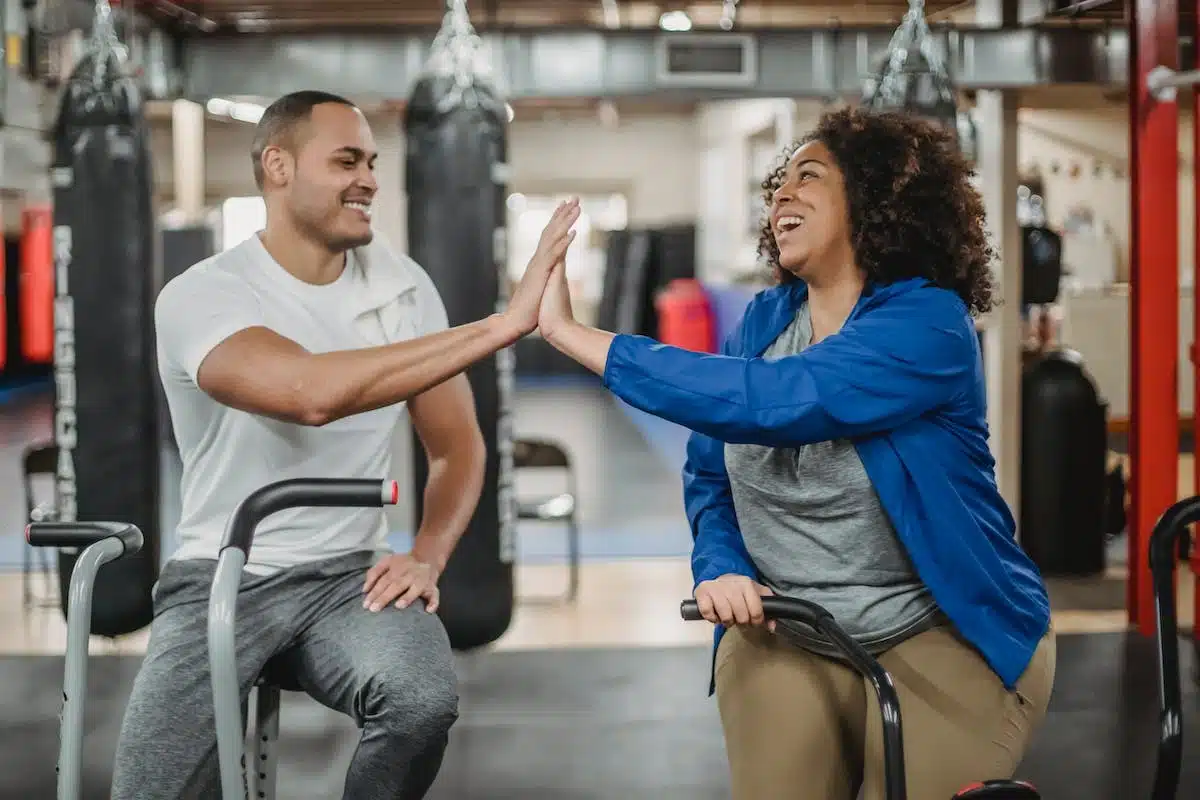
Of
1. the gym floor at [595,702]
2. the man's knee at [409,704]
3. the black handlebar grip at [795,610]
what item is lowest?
the gym floor at [595,702]

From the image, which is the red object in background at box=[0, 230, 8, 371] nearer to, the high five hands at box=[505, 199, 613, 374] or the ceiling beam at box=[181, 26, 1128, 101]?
the ceiling beam at box=[181, 26, 1128, 101]

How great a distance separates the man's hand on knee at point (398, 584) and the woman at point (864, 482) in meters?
0.47

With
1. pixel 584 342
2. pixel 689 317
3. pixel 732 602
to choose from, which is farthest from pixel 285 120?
pixel 689 317

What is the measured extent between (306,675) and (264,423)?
0.41 metres

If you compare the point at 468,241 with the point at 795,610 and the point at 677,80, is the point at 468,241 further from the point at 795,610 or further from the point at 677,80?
the point at 795,610

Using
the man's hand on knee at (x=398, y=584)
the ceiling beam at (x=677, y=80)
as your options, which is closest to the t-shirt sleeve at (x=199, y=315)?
the man's hand on knee at (x=398, y=584)

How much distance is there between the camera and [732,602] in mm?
1850

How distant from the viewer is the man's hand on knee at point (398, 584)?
2160mm

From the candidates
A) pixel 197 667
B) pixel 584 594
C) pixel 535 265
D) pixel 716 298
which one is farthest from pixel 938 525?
pixel 716 298

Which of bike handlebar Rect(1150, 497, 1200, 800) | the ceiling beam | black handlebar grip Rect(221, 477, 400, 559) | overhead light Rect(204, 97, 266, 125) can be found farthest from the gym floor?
overhead light Rect(204, 97, 266, 125)

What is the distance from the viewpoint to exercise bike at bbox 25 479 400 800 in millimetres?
1779

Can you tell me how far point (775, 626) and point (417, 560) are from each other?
2.30ft

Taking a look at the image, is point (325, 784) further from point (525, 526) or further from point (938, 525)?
point (525, 526)

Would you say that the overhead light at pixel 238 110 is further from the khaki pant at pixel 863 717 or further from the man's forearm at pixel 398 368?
the khaki pant at pixel 863 717
